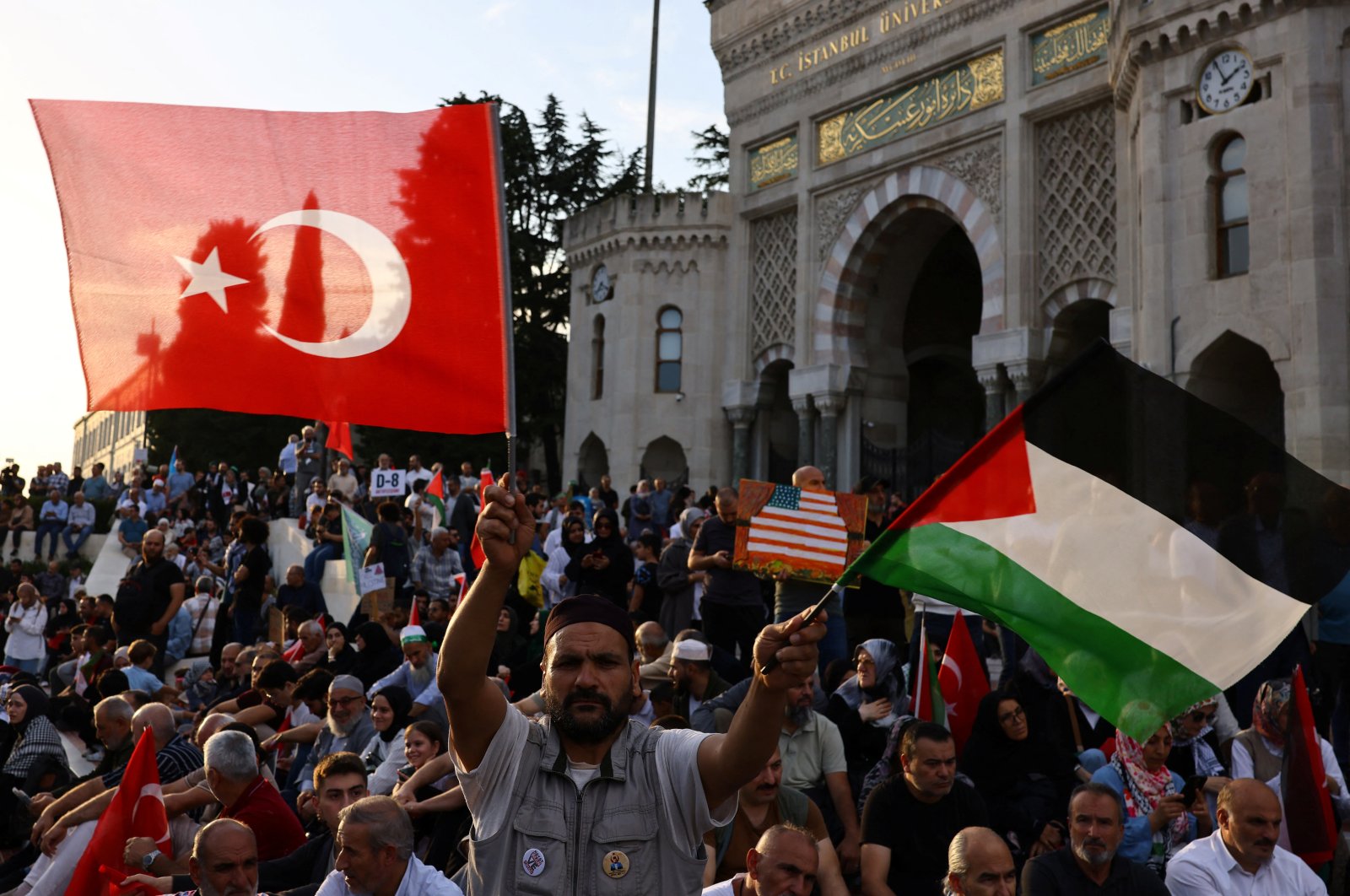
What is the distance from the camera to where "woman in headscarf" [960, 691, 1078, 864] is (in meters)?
7.17

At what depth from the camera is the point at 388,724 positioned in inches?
315

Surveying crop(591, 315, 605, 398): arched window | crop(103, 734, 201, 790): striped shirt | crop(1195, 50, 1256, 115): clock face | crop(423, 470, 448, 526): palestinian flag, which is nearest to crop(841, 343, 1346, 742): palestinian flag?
crop(103, 734, 201, 790): striped shirt

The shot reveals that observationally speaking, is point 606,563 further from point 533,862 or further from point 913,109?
point 913,109

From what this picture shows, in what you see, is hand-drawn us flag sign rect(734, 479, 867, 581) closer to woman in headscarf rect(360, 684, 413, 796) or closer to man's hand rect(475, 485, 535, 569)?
woman in headscarf rect(360, 684, 413, 796)

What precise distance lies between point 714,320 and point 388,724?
2041cm

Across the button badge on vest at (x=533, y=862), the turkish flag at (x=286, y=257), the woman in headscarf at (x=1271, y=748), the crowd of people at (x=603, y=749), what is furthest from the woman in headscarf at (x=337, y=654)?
the button badge on vest at (x=533, y=862)

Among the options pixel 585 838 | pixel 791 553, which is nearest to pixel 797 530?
pixel 791 553

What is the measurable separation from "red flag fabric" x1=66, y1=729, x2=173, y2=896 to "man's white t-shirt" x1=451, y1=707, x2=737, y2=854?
11.8 feet

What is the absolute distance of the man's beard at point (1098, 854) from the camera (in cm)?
571

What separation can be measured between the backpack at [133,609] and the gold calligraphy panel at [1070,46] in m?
15.2

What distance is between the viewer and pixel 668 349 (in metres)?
28.5

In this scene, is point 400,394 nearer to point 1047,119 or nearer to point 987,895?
point 987,895

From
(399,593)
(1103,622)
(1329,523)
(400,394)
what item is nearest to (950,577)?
(1103,622)

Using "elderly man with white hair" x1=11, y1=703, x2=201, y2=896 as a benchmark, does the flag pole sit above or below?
above
